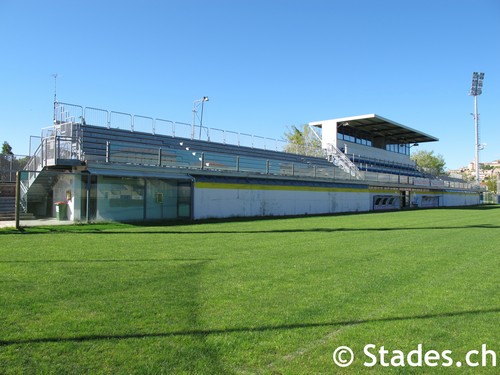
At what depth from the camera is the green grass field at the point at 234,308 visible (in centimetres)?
401

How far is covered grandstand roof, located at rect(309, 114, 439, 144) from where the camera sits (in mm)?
50003

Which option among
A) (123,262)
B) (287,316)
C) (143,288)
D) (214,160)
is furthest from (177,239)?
(214,160)

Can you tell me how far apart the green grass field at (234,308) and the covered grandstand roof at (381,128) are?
134 feet

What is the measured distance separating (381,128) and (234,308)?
179 feet

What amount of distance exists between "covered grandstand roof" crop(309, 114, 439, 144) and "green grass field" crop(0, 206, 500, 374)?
40.9 metres

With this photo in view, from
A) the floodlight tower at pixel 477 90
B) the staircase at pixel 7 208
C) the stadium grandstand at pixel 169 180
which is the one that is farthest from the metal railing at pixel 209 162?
the floodlight tower at pixel 477 90

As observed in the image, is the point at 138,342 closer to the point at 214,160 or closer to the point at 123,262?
the point at 123,262

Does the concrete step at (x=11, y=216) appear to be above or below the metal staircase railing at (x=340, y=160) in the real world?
below

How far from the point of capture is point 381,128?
5625 cm

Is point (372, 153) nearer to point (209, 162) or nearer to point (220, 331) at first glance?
point (209, 162)

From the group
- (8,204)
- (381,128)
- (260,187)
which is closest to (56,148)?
(8,204)

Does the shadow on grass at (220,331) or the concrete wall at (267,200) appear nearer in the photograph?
the shadow on grass at (220,331)

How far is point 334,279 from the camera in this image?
24.8 ft

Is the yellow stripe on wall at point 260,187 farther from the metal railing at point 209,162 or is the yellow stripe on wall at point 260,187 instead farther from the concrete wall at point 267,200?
the metal railing at point 209,162
